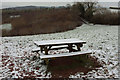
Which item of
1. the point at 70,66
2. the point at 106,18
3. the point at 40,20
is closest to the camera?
the point at 70,66

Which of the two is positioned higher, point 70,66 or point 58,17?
point 58,17

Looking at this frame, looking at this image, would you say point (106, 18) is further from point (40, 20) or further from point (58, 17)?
point (40, 20)

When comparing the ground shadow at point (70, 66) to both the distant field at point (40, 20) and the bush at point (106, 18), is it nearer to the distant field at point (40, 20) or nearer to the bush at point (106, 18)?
the distant field at point (40, 20)

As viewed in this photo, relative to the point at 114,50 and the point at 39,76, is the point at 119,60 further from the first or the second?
the point at 39,76

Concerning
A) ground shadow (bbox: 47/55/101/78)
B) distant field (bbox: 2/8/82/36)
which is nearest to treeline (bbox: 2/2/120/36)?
distant field (bbox: 2/8/82/36)

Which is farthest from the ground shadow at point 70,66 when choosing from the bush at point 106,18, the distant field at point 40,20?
the bush at point 106,18

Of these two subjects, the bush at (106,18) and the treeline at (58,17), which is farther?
the bush at (106,18)

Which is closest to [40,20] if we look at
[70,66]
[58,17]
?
[58,17]

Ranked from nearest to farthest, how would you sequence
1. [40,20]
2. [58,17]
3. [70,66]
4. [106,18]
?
[70,66]
[106,18]
[40,20]
[58,17]

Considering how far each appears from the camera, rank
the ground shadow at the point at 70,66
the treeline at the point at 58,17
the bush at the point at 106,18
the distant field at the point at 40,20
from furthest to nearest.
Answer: the bush at the point at 106,18
the treeline at the point at 58,17
the distant field at the point at 40,20
the ground shadow at the point at 70,66

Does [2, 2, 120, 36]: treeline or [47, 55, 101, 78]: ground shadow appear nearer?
[47, 55, 101, 78]: ground shadow

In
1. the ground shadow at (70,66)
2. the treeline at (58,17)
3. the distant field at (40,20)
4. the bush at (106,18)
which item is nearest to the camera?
the ground shadow at (70,66)

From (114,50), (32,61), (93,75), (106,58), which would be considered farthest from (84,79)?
(114,50)

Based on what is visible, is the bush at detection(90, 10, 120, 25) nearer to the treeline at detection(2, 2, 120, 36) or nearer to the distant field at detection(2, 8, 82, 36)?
the treeline at detection(2, 2, 120, 36)
